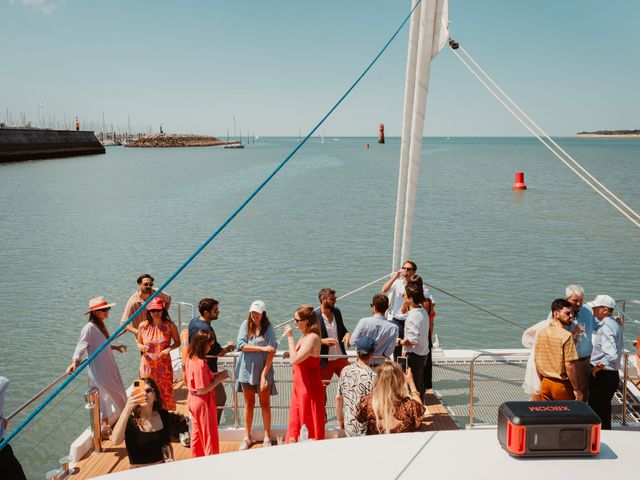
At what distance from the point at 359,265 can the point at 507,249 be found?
7750 mm

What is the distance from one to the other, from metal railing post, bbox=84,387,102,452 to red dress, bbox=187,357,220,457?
1161 millimetres

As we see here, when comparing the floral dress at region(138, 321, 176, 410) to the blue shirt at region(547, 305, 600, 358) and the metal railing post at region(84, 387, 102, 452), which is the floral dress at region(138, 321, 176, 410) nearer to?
the metal railing post at region(84, 387, 102, 452)

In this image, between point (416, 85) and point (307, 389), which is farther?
point (416, 85)

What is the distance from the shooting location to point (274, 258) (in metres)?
23.9

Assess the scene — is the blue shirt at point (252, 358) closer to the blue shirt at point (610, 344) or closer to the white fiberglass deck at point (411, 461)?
the white fiberglass deck at point (411, 461)

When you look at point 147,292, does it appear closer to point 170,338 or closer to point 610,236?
point 170,338

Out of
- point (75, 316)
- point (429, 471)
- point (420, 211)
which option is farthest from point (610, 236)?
point (429, 471)

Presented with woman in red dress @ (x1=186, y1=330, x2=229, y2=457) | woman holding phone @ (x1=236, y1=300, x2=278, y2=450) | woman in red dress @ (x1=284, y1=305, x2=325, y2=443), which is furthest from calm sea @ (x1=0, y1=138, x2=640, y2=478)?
woman in red dress @ (x1=284, y1=305, x2=325, y2=443)

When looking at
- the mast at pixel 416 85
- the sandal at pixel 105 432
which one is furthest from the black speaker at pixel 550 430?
the mast at pixel 416 85

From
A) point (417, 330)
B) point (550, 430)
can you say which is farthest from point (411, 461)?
point (417, 330)

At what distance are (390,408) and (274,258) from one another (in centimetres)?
2051

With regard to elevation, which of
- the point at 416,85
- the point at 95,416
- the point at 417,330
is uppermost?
the point at 416,85

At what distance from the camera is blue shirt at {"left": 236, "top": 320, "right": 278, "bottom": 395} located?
557 cm

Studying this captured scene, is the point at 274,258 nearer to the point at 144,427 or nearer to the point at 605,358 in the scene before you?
the point at 605,358
